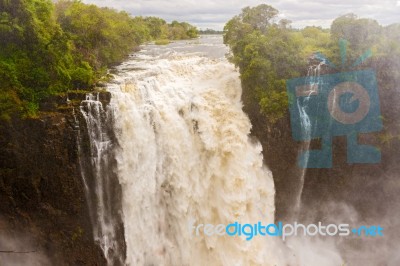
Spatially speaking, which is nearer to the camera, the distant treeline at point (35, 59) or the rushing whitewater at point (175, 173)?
the distant treeline at point (35, 59)

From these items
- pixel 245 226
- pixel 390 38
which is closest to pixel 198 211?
pixel 245 226

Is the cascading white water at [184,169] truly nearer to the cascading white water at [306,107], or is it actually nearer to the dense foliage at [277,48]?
the dense foliage at [277,48]

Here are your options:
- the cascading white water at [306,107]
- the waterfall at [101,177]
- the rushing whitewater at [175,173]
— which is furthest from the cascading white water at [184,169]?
the cascading white water at [306,107]

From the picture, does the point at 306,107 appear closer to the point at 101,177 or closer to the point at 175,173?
the point at 175,173

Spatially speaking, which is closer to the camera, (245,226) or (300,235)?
(245,226)

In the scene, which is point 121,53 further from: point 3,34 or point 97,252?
A: point 97,252

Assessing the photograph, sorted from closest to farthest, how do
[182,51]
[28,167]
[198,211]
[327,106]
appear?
[28,167], [198,211], [327,106], [182,51]

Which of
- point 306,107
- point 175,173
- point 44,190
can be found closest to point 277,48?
point 306,107

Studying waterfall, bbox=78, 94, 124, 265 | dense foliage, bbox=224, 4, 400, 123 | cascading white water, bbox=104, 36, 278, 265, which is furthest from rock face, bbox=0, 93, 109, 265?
dense foliage, bbox=224, 4, 400, 123
